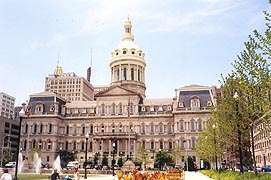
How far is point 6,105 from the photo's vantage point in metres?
182

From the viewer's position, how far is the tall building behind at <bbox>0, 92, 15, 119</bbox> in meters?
177

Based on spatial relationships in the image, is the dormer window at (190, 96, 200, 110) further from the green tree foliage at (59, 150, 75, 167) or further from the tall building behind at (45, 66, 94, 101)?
the tall building behind at (45, 66, 94, 101)

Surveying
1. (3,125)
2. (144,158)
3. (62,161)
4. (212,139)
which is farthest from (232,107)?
(3,125)

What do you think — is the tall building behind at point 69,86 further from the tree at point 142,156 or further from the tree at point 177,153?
the tree at point 177,153

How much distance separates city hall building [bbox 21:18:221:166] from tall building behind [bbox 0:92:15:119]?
95858 millimetres

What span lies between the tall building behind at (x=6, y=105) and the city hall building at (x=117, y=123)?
9586cm

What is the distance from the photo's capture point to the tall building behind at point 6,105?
17723 centimetres

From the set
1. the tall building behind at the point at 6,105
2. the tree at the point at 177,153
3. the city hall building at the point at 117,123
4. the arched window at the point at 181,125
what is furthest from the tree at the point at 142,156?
the tall building behind at the point at 6,105

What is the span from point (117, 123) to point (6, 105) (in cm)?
12028

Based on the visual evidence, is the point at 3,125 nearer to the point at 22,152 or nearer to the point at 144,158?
the point at 22,152

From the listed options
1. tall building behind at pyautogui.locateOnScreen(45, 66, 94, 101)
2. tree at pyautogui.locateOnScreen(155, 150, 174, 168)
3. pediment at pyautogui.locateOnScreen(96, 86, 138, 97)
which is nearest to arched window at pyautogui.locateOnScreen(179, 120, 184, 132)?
tree at pyautogui.locateOnScreen(155, 150, 174, 168)

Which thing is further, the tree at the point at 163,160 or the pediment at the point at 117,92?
the pediment at the point at 117,92

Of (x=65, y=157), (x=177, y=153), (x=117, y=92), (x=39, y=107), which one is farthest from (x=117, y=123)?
(x=39, y=107)

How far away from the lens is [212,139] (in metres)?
41.1
